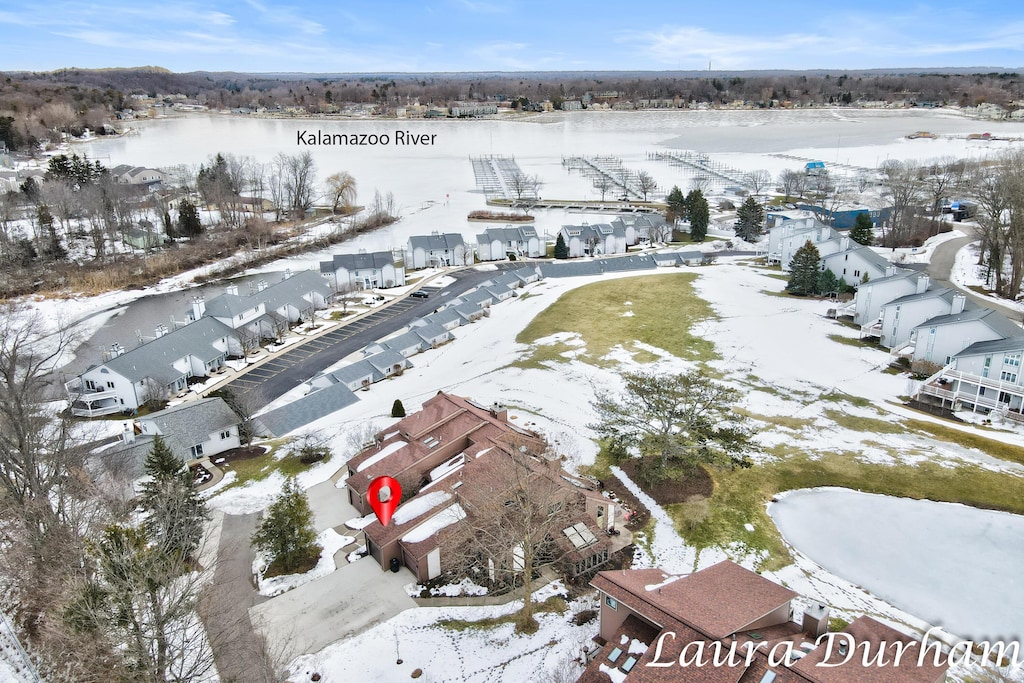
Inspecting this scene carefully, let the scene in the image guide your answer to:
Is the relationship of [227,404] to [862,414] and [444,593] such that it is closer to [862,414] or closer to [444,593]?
[444,593]

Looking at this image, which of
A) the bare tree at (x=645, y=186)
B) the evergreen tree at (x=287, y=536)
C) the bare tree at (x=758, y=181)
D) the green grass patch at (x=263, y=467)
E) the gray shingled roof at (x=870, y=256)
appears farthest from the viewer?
the bare tree at (x=758, y=181)

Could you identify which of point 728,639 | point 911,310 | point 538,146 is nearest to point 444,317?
point 911,310

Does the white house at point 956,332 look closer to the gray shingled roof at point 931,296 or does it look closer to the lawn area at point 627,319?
the gray shingled roof at point 931,296

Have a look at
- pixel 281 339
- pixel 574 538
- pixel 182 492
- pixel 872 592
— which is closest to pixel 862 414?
pixel 872 592

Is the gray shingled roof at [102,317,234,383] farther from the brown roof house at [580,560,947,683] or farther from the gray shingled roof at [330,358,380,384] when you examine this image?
the brown roof house at [580,560,947,683]

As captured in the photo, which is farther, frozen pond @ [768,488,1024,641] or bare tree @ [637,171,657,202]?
bare tree @ [637,171,657,202]

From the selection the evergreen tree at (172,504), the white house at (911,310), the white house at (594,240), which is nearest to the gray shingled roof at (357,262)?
the white house at (594,240)

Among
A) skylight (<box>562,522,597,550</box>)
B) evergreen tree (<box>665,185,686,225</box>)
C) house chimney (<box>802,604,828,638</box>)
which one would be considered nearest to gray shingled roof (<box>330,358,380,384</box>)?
skylight (<box>562,522,597,550</box>)
